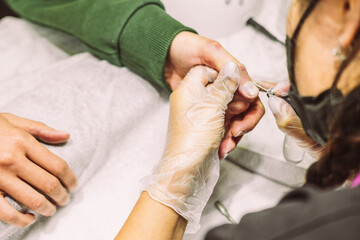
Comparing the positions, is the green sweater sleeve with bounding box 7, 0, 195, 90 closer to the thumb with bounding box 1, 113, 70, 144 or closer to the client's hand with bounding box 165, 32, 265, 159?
the client's hand with bounding box 165, 32, 265, 159

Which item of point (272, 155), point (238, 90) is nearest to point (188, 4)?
point (238, 90)

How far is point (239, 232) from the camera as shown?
372 mm

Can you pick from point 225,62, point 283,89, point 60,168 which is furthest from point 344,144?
point 60,168

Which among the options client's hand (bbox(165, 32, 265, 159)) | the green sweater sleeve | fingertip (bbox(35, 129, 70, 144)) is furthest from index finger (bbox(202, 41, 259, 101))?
fingertip (bbox(35, 129, 70, 144))

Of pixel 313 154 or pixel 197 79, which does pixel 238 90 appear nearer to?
pixel 197 79

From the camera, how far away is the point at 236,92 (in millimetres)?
665

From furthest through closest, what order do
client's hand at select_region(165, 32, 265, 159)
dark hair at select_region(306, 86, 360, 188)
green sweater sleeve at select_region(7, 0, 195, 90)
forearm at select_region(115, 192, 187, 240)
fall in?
green sweater sleeve at select_region(7, 0, 195, 90) → client's hand at select_region(165, 32, 265, 159) → forearm at select_region(115, 192, 187, 240) → dark hair at select_region(306, 86, 360, 188)

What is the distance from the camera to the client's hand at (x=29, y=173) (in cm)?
57

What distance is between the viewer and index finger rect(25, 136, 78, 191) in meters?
0.60

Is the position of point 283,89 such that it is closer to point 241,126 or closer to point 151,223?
point 241,126

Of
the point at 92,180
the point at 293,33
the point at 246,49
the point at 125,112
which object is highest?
the point at 293,33

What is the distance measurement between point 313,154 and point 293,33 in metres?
0.29

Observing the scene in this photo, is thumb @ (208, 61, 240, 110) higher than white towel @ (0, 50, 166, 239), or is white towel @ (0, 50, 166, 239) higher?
thumb @ (208, 61, 240, 110)

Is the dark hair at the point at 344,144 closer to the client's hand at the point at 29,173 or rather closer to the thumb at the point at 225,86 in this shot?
the thumb at the point at 225,86
